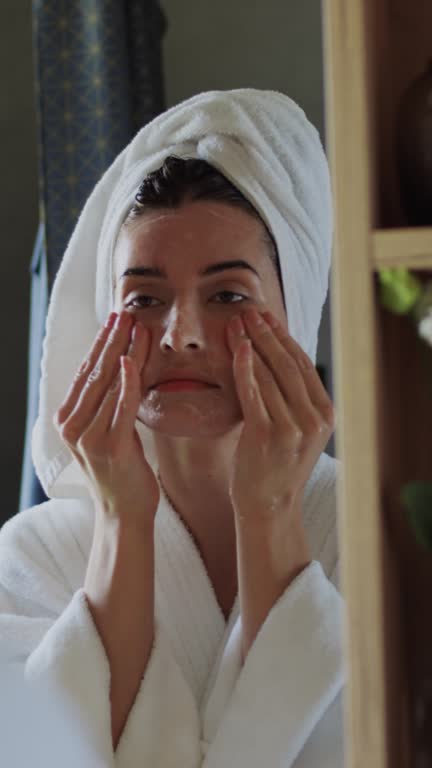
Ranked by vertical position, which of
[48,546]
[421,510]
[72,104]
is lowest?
[48,546]

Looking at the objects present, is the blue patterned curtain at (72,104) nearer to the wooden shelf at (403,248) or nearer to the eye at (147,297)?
the eye at (147,297)

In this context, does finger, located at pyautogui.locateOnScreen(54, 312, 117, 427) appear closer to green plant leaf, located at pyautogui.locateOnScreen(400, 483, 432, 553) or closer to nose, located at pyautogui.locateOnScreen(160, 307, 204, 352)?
nose, located at pyautogui.locateOnScreen(160, 307, 204, 352)

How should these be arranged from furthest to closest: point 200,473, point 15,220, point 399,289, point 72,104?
point 15,220 → point 72,104 → point 200,473 → point 399,289

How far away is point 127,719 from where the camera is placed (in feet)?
3.36

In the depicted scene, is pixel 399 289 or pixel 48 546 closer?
pixel 399 289

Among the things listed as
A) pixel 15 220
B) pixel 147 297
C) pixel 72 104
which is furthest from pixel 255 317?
pixel 15 220

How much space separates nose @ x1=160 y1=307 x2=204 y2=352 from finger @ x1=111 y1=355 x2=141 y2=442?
1.7 inches

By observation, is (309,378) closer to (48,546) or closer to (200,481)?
(200,481)

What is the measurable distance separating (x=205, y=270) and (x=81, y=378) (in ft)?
0.58

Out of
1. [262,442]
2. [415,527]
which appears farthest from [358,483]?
[262,442]

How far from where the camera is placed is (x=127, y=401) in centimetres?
106

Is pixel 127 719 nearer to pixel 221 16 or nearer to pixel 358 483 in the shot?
pixel 358 483

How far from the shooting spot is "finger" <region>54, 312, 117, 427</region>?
1.09 meters

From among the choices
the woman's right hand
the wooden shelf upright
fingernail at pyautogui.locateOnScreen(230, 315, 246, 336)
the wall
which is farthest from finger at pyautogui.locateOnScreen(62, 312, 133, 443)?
the wall
